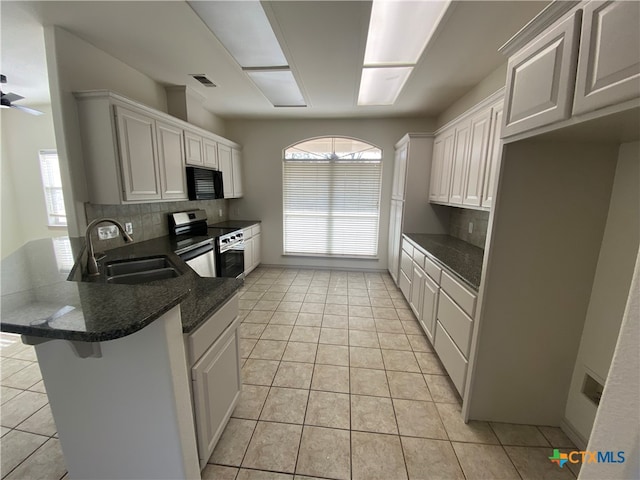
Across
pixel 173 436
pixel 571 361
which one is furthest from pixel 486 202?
pixel 173 436

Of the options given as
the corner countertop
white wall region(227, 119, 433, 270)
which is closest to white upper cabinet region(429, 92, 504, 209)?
white wall region(227, 119, 433, 270)

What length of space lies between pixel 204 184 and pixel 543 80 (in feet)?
11.1

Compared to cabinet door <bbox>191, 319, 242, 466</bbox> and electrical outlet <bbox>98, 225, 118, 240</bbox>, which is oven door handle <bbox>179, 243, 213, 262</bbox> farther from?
cabinet door <bbox>191, 319, 242, 466</bbox>

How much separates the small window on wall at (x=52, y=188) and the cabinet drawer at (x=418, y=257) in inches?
216

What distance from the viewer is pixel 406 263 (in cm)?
343

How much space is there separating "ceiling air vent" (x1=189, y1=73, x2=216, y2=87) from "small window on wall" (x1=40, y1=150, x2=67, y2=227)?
3.08m

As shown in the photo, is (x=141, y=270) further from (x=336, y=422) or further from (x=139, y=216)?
(x=336, y=422)

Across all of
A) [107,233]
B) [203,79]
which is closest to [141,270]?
[107,233]

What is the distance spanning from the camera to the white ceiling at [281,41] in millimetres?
1758

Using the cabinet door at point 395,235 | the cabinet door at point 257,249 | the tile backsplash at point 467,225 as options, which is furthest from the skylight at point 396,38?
the cabinet door at point 257,249

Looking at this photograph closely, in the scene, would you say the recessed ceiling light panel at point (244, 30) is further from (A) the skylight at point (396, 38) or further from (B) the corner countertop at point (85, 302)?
(B) the corner countertop at point (85, 302)

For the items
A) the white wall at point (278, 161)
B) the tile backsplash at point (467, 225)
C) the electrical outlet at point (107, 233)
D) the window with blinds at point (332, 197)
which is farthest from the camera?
the window with blinds at point (332, 197)

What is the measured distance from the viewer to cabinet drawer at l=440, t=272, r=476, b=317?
169 centimetres

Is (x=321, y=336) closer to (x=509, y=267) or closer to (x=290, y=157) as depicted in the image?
(x=509, y=267)
